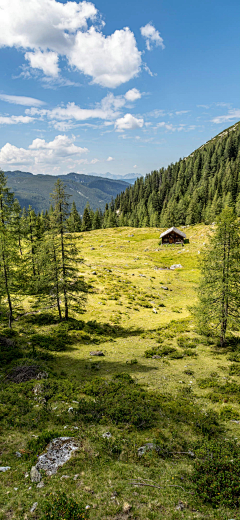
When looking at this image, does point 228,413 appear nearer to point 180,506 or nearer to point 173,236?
point 180,506

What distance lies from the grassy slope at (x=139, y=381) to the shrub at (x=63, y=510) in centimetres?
30

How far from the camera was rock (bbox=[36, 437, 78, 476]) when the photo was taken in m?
8.35

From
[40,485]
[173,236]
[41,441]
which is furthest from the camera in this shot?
[173,236]

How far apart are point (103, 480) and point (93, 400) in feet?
19.0

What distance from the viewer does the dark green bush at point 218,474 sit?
721cm

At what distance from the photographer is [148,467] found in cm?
862

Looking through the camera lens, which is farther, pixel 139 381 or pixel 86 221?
pixel 86 221

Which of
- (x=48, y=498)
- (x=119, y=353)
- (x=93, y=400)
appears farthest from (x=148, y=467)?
(x=119, y=353)

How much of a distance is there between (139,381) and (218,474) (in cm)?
888

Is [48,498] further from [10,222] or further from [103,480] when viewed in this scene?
[10,222]

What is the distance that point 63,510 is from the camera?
6.52 metres

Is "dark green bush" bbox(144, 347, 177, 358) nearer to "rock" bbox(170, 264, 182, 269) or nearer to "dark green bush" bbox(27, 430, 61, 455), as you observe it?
"dark green bush" bbox(27, 430, 61, 455)

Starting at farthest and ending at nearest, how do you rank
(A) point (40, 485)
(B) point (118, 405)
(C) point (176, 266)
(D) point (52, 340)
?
1. (C) point (176, 266)
2. (D) point (52, 340)
3. (B) point (118, 405)
4. (A) point (40, 485)

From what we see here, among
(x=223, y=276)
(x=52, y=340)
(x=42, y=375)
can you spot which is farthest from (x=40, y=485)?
(x=223, y=276)
